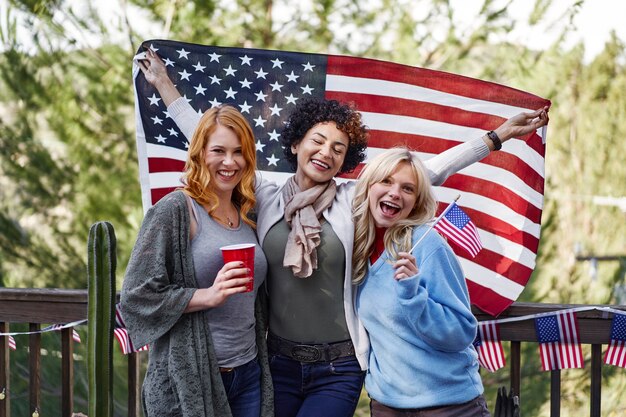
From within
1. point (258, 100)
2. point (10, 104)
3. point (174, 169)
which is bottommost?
point (174, 169)

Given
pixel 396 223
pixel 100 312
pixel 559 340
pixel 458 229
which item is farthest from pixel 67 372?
pixel 559 340

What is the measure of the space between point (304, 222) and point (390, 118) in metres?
1.15

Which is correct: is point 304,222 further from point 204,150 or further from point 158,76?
point 158,76

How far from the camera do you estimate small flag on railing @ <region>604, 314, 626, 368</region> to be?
3.13m

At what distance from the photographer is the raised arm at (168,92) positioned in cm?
326

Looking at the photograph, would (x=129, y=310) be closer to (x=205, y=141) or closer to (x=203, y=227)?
(x=203, y=227)

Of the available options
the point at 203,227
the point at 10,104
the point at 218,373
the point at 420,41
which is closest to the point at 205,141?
the point at 203,227

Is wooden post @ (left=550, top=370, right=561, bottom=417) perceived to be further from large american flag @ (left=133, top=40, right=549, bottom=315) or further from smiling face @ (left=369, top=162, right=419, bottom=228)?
smiling face @ (left=369, top=162, right=419, bottom=228)

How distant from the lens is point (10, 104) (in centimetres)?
654

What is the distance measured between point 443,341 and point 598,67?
5.27 meters

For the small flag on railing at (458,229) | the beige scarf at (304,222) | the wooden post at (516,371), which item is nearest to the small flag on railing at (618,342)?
the wooden post at (516,371)

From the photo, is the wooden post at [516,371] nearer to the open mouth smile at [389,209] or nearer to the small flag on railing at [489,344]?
the small flag on railing at [489,344]

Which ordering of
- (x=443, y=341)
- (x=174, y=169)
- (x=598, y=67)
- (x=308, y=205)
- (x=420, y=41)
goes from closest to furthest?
(x=443, y=341) < (x=308, y=205) < (x=174, y=169) < (x=420, y=41) < (x=598, y=67)

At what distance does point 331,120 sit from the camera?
2.84 metres
